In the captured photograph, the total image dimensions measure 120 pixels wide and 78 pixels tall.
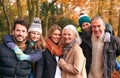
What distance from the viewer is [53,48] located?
5883mm

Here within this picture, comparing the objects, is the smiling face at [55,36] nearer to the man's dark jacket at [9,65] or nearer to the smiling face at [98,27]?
the smiling face at [98,27]

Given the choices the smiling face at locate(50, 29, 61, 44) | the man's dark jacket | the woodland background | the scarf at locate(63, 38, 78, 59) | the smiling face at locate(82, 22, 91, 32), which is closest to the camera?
the man's dark jacket

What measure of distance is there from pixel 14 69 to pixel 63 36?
1.22 m

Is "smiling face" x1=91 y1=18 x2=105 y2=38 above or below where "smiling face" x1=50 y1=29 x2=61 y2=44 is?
above

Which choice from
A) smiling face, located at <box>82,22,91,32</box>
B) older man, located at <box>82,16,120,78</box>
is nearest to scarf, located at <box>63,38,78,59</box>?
older man, located at <box>82,16,120,78</box>

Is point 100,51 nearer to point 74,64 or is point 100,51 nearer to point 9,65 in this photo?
point 74,64

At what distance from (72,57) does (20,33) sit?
1194mm

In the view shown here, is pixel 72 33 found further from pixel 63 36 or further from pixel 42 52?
pixel 42 52

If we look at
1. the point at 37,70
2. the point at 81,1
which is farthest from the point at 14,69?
the point at 81,1

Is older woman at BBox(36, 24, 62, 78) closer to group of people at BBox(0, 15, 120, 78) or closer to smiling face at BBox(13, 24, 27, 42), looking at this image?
group of people at BBox(0, 15, 120, 78)

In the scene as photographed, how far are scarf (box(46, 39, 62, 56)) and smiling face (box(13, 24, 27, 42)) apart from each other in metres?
0.77

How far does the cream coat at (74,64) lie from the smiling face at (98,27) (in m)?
0.45

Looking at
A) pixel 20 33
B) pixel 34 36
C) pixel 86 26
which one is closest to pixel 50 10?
pixel 86 26

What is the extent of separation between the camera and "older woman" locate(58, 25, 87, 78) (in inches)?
227
